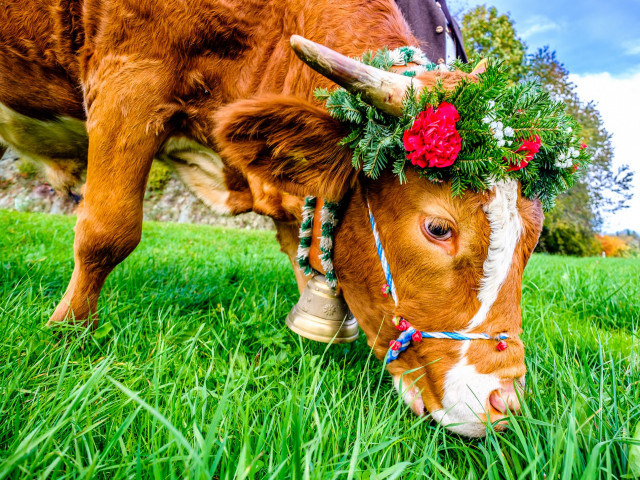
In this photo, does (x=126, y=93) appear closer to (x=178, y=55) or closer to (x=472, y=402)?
(x=178, y=55)

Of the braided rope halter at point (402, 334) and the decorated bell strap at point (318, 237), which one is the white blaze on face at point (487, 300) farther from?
the decorated bell strap at point (318, 237)

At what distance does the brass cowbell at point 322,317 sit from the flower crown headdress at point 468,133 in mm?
805

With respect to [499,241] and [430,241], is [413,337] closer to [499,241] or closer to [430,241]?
[430,241]

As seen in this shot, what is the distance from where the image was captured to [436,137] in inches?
64.4

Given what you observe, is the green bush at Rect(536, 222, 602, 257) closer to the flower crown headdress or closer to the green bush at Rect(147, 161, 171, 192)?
the green bush at Rect(147, 161, 171, 192)

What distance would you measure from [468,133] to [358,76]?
482mm

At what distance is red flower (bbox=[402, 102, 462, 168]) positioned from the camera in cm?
164

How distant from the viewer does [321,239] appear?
7.27ft

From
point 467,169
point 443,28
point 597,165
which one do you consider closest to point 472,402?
point 467,169

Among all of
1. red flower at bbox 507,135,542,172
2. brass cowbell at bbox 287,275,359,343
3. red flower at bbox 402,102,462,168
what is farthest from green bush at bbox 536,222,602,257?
red flower at bbox 402,102,462,168

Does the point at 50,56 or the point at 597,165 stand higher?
the point at 597,165

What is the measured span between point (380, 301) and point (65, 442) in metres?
1.32

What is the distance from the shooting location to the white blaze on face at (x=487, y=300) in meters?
1.65

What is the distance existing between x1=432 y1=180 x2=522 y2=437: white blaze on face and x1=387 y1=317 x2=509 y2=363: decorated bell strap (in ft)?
0.13
